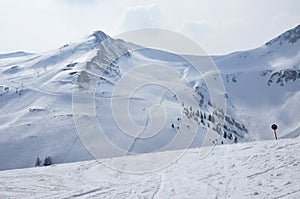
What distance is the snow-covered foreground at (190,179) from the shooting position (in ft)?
46.2

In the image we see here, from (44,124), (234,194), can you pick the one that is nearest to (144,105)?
(44,124)

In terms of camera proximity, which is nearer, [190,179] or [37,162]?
[190,179]

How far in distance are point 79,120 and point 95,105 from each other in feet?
81.4

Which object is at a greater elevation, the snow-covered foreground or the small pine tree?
the small pine tree

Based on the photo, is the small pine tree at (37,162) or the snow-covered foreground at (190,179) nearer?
the snow-covered foreground at (190,179)

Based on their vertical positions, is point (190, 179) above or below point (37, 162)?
below

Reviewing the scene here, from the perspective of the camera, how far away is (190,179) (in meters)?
16.5

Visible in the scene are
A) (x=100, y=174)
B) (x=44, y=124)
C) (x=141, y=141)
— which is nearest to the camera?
(x=100, y=174)

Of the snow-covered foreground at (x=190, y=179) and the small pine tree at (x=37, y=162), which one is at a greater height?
the small pine tree at (x=37, y=162)

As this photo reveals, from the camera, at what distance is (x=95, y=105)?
12838 centimetres

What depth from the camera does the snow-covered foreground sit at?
1408cm

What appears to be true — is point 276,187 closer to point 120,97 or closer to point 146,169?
point 146,169

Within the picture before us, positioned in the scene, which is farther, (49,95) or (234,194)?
(49,95)

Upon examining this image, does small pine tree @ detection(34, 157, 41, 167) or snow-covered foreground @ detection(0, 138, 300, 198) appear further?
small pine tree @ detection(34, 157, 41, 167)
